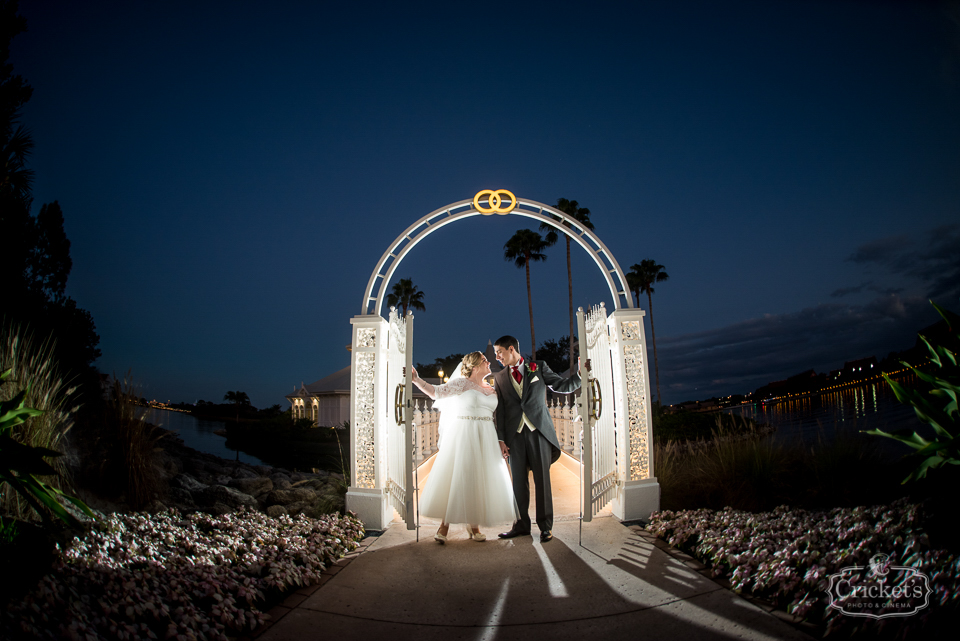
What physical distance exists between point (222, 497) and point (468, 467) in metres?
3.61

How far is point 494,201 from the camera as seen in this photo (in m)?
6.28

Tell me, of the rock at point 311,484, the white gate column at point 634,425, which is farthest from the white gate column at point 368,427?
the white gate column at point 634,425

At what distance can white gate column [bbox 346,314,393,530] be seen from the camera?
5812 mm

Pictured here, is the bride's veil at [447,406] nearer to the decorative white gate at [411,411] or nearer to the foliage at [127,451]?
the decorative white gate at [411,411]

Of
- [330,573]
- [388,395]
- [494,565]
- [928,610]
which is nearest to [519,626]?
[494,565]

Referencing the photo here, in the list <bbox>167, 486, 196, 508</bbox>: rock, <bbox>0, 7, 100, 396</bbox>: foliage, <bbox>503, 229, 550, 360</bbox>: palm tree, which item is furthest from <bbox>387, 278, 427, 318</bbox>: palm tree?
<bbox>167, 486, 196, 508</bbox>: rock

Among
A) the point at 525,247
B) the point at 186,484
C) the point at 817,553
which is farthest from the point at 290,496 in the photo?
the point at 525,247

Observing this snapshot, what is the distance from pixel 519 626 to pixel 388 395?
3.44 meters

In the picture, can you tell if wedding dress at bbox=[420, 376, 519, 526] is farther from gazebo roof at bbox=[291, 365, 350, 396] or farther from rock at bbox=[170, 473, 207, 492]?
gazebo roof at bbox=[291, 365, 350, 396]

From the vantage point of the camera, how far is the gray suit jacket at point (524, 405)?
5.36 metres

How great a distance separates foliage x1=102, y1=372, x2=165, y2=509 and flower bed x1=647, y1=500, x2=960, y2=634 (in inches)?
234

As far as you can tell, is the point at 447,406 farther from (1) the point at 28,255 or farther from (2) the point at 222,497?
(1) the point at 28,255

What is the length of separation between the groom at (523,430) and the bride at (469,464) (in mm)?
135

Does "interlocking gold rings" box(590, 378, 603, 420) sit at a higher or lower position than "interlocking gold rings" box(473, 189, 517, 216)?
lower
